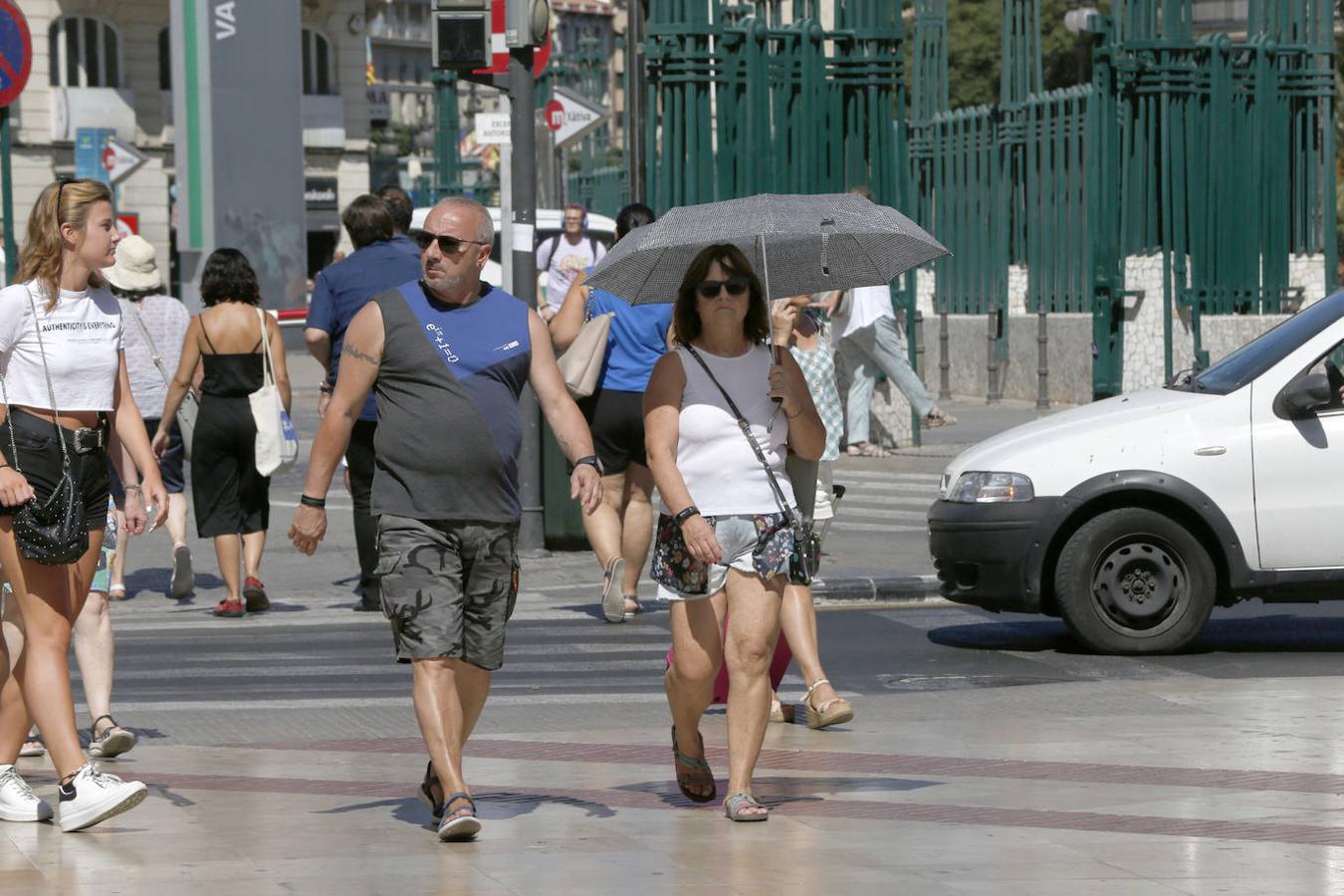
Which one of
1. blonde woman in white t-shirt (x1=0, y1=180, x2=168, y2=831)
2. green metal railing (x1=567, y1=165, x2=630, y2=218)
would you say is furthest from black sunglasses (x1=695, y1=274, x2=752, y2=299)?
green metal railing (x1=567, y1=165, x2=630, y2=218)

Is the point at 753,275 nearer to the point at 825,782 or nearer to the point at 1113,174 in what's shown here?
the point at 825,782

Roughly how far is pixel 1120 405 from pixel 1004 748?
120 inches

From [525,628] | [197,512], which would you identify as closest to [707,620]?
[525,628]

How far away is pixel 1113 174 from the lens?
21844 mm

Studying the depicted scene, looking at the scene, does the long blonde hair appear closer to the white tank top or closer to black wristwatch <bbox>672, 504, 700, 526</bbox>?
the white tank top

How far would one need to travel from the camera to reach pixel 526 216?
46.3ft

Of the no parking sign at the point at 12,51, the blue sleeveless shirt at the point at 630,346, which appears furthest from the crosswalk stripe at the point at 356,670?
the no parking sign at the point at 12,51

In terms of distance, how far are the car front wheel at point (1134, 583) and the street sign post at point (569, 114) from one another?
16719 mm

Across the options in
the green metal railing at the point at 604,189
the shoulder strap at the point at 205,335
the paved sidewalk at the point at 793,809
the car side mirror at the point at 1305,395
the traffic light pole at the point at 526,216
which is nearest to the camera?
the paved sidewalk at the point at 793,809

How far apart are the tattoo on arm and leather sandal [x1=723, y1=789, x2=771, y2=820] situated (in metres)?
1.58

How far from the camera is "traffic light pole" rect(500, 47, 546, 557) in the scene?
45.8 ft

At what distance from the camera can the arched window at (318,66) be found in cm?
5984

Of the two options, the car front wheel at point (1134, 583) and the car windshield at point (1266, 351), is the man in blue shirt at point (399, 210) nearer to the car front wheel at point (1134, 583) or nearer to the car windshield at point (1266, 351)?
the car front wheel at point (1134, 583)

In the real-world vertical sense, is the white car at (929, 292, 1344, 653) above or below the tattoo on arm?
below
